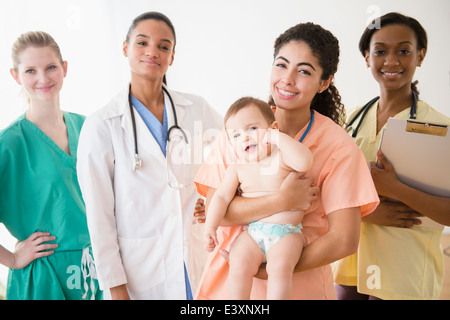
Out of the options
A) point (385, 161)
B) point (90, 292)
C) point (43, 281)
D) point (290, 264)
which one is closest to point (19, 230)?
point (43, 281)

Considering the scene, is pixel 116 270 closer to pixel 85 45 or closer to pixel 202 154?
pixel 202 154

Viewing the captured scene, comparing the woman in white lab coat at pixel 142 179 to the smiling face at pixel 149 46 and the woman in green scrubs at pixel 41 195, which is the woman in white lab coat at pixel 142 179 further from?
the woman in green scrubs at pixel 41 195

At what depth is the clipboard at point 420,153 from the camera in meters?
1.00

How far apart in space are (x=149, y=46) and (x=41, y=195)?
0.57m

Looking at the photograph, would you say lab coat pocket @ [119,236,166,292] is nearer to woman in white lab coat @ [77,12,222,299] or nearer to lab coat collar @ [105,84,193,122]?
woman in white lab coat @ [77,12,222,299]

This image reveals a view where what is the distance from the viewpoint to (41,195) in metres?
1.20

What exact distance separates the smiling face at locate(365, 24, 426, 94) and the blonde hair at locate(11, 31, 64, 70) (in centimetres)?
97

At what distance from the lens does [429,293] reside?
3.78 ft

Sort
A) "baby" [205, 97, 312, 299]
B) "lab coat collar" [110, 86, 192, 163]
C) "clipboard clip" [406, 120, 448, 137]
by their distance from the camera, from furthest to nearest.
A: "lab coat collar" [110, 86, 192, 163] → "clipboard clip" [406, 120, 448, 137] → "baby" [205, 97, 312, 299]

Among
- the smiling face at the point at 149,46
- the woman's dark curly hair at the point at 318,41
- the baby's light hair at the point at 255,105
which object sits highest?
the smiling face at the point at 149,46

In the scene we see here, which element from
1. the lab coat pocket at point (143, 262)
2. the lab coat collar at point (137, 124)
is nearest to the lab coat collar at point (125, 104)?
the lab coat collar at point (137, 124)

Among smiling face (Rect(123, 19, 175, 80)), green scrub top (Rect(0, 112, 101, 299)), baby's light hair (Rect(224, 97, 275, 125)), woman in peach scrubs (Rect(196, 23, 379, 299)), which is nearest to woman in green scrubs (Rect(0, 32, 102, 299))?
green scrub top (Rect(0, 112, 101, 299))

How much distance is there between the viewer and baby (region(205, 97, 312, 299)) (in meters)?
0.78

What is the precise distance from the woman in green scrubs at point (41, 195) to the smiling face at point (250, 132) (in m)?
0.67
